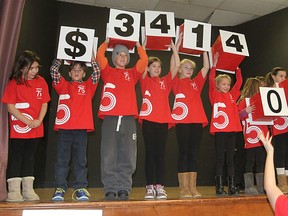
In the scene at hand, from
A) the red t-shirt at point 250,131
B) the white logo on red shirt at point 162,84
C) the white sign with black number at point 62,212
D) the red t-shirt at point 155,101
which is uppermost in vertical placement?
the white logo on red shirt at point 162,84

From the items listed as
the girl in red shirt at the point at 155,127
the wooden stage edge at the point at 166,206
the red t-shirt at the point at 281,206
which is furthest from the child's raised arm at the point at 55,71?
the red t-shirt at the point at 281,206

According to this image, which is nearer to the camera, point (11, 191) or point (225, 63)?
point (11, 191)

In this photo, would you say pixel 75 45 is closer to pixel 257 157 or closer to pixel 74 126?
pixel 74 126

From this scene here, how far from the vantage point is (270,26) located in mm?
5004

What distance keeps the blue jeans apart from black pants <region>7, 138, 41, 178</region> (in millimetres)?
212

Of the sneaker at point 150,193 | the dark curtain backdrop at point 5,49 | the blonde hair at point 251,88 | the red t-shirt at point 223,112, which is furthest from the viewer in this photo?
the blonde hair at point 251,88

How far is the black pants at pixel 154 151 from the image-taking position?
2.81 meters

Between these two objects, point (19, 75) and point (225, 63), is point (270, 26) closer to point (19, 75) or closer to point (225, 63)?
point (225, 63)

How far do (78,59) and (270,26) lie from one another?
3.45 metres

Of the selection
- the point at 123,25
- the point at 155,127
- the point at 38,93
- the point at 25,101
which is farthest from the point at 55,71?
the point at 155,127

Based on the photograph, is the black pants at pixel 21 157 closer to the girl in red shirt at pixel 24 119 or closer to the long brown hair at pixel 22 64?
the girl in red shirt at pixel 24 119

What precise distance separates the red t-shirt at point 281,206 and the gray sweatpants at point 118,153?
1.45 metres

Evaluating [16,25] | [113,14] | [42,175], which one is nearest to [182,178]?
[113,14]

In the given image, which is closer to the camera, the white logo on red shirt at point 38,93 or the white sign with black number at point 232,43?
the white logo on red shirt at point 38,93
